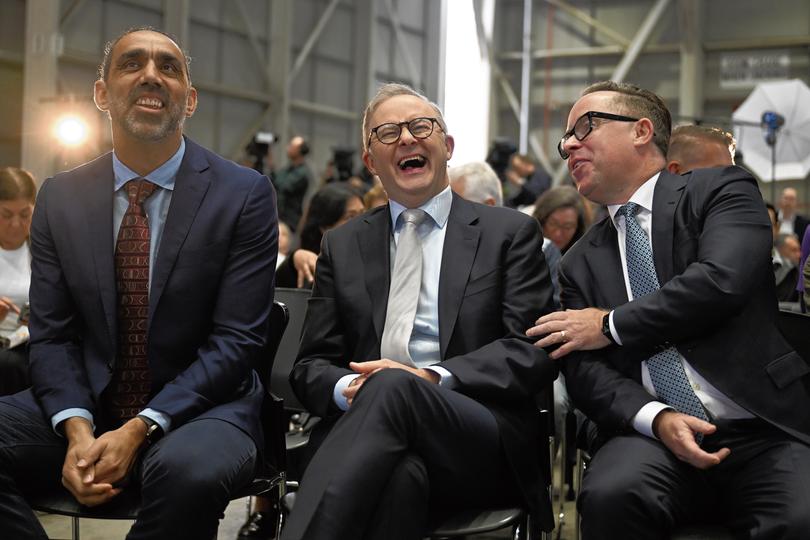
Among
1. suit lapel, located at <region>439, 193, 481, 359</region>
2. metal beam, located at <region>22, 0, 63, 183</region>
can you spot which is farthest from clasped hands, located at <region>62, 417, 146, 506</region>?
metal beam, located at <region>22, 0, 63, 183</region>

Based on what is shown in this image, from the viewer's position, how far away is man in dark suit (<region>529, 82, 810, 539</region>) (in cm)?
193

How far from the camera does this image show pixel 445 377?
→ 7.00ft

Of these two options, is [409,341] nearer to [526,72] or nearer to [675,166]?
[675,166]

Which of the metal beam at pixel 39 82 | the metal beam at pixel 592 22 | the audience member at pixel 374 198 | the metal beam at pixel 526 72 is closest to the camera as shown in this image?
the audience member at pixel 374 198

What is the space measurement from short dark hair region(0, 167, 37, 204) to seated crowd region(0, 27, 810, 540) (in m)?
1.27

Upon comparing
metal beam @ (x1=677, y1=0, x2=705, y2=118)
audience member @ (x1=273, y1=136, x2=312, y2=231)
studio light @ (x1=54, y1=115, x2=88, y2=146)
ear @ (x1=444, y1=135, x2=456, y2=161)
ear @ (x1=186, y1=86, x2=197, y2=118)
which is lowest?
ear @ (x1=444, y1=135, x2=456, y2=161)

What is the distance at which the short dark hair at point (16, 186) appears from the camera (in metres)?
3.51

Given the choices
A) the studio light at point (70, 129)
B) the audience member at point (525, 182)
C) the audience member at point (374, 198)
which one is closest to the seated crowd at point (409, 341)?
the audience member at point (374, 198)

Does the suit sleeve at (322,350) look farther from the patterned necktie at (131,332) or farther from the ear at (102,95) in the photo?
the ear at (102,95)

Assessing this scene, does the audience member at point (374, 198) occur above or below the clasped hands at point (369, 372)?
above

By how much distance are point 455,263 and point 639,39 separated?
1189 centimetres

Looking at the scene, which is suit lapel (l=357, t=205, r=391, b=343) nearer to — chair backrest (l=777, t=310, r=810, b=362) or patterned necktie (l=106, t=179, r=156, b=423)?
patterned necktie (l=106, t=179, r=156, b=423)

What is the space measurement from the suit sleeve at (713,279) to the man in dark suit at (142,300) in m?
0.91

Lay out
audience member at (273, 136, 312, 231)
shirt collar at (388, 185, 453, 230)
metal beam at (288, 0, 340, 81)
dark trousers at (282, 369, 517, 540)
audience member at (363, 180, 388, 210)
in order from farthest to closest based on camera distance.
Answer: metal beam at (288, 0, 340, 81) → audience member at (273, 136, 312, 231) → audience member at (363, 180, 388, 210) → shirt collar at (388, 185, 453, 230) → dark trousers at (282, 369, 517, 540)
